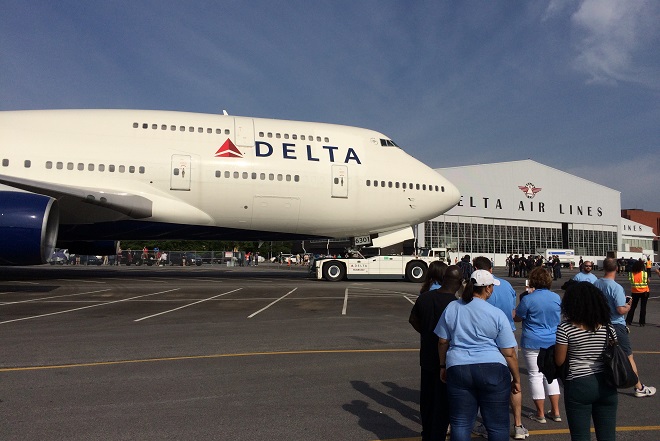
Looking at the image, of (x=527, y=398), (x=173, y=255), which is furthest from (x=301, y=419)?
(x=173, y=255)

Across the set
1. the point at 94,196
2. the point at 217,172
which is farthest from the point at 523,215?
the point at 94,196

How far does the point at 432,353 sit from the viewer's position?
421cm

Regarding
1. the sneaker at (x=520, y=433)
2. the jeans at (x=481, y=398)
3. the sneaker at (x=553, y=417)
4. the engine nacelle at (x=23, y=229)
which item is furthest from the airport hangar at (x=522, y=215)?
the jeans at (x=481, y=398)

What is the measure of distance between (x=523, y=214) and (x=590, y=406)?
7030 cm

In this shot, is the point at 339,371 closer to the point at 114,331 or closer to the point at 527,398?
the point at 527,398

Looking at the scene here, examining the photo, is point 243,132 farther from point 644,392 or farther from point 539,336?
point 644,392

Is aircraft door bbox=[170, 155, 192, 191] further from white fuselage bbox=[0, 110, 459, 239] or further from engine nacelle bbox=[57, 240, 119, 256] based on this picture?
engine nacelle bbox=[57, 240, 119, 256]

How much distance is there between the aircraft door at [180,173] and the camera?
1927 centimetres

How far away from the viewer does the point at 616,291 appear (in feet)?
21.4

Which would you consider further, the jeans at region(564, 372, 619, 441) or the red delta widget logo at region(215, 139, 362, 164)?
the red delta widget logo at region(215, 139, 362, 164)

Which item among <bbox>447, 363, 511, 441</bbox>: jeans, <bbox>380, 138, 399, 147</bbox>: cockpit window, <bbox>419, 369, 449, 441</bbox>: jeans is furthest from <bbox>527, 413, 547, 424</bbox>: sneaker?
<bbox>380, 138, 399, 147</bbox>: cockpit window

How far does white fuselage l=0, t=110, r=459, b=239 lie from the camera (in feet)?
60.4

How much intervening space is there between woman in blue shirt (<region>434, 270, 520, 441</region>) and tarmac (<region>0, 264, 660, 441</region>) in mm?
1206

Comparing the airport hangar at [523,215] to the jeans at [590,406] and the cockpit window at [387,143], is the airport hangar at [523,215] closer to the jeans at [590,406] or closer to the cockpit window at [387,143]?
the cockpit window at [387,143]
